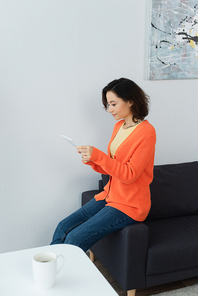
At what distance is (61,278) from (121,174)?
2.49 ft

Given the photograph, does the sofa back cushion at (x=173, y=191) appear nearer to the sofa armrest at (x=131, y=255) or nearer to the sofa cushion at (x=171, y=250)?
the sofa cushion at (x=171, y=250)

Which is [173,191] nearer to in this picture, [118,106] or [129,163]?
[129,163]

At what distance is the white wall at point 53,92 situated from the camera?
1.98 metres

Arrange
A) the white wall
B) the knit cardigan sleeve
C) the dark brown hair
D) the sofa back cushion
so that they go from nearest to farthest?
the knit cardigan sleeve → the dark brown hair → the white wall → the sofa back cushion

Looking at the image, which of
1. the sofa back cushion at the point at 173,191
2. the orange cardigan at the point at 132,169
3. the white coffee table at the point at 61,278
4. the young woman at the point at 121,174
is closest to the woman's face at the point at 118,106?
the young woman at the point at 121,174

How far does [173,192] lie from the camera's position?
7.32 ft

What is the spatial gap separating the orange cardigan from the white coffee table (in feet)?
2.00

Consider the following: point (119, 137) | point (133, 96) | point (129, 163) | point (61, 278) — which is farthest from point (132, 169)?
point (61, 278)

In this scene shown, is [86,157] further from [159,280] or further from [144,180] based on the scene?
[159,280]

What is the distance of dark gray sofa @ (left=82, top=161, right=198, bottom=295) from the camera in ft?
5.64

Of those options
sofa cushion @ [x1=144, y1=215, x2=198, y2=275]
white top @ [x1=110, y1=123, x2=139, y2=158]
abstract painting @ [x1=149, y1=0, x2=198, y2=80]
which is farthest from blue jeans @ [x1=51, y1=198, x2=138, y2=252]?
abstract painting @ [x1=149, y1=0, x2=198, y2=80]

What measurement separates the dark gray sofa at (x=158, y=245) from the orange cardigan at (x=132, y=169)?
13cm

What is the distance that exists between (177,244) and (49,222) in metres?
0.93

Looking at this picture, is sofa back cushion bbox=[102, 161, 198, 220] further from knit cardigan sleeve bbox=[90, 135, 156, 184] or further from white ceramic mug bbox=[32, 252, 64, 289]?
white ceramic mug bbox=[32, 252, 64, 289]
